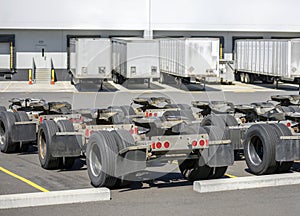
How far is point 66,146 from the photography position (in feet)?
41.1

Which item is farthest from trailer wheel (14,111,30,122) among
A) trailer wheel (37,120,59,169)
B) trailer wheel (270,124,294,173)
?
trailer wheel (270,124,294,173)

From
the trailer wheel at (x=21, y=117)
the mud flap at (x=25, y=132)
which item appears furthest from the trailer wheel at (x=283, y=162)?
the trailer wheel at (x=21, y=117)

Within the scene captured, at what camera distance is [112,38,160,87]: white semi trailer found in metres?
35.3

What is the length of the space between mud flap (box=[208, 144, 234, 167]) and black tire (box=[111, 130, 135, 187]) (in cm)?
142

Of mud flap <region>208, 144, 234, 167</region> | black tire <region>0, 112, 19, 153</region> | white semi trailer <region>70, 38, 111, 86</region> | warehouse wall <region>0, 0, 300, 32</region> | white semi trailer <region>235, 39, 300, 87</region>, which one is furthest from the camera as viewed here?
warehouse wall <region>0, 0, 300, 32</region>

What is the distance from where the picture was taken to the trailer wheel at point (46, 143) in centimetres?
1274

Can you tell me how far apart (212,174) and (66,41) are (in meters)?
34.7

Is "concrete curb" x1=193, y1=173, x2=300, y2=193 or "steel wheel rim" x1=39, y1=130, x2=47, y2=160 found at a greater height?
"steel wheel rim" x1=39, y1=130, x2=47, y2=160

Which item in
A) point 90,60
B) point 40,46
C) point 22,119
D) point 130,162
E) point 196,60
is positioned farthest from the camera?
point 40,46

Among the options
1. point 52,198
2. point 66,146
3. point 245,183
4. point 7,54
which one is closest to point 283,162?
point 245,183

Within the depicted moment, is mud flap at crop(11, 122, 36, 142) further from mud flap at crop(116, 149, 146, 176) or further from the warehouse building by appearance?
the warehouse building

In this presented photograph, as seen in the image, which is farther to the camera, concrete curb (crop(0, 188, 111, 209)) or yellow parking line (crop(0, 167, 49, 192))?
yellow parking line (crop(0, 167, 49, 192))

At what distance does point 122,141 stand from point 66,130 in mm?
2227

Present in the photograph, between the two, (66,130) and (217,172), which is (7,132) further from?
(217,172)
